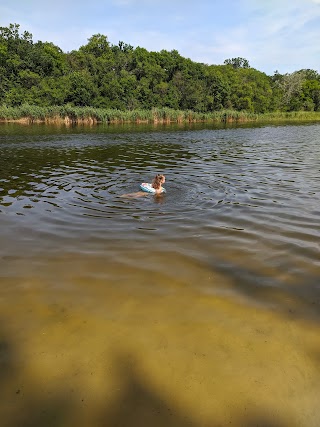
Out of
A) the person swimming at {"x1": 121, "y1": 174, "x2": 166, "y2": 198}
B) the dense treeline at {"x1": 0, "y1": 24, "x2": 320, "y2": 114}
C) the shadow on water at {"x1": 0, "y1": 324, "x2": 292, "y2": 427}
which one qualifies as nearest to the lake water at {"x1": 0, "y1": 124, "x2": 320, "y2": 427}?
the shadow on water at {"x1": 0, "y1": 324, "x2": 292, "y2": 427}

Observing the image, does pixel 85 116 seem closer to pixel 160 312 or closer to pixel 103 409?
pixel 160 312

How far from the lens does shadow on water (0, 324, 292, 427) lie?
2.28 m

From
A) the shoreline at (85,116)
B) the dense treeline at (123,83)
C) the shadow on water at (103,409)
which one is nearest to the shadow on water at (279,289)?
the shadow on water at (103,409)

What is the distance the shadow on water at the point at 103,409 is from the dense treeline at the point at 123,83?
182 ft

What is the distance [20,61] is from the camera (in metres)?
62.5

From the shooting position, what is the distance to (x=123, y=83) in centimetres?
6500

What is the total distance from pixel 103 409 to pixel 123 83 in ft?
229

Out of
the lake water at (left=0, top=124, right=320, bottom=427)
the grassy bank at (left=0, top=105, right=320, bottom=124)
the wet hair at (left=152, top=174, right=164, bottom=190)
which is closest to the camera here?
the lake water at (left=0, top=124, right=320, bottom=427)

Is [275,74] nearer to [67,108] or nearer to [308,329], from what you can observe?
[67,108]

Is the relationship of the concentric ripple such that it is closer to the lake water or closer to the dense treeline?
the lake water

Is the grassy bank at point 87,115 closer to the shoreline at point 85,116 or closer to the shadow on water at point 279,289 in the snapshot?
the shoreline at point 85,116

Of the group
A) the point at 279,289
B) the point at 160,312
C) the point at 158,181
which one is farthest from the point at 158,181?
the point at 160,312

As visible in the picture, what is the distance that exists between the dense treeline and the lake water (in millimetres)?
51485

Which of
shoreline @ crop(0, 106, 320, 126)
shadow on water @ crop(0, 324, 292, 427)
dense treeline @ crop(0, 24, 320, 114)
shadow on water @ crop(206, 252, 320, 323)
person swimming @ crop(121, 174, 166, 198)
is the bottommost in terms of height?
shadow on water @ crop(0, 324, 292, 427)
